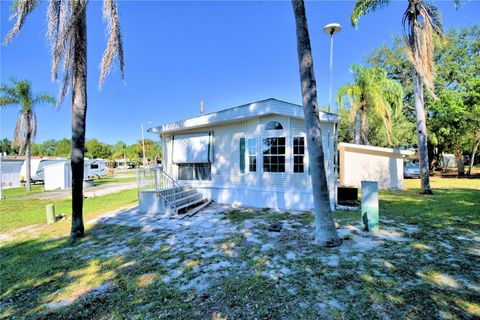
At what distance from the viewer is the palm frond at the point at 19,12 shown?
459 cm

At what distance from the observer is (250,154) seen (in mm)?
7926

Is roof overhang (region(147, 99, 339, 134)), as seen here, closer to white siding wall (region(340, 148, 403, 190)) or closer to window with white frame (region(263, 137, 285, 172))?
window with white frame (region(263, 137, 285, 172))

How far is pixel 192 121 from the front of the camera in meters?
8.64

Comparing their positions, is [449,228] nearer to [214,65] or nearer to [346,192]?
[346,192]

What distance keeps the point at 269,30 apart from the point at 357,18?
481 cm

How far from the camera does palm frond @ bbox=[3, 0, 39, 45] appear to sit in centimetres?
459

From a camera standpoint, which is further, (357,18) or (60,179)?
(60,179)

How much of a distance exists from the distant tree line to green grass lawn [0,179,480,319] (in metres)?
42.0

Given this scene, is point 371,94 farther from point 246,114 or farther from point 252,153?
point 252,153

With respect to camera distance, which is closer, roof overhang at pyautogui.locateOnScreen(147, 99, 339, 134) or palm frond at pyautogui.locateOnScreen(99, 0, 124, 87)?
palm frond at pyautogui.locateOnScreen(99, 0, 124, 87)

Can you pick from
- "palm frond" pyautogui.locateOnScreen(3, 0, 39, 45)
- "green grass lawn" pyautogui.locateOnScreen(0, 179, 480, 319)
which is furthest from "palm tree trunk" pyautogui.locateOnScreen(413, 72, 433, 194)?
"palm frond" pyautogui.locateOnScreen(3, 0, 39, 45)

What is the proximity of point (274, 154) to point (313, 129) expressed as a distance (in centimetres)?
348

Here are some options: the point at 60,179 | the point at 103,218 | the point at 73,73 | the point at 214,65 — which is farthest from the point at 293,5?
the point at 60,179

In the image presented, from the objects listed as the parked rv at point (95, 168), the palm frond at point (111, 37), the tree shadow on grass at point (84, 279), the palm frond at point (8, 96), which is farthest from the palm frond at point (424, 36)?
the parked rv at point (95, 168)
